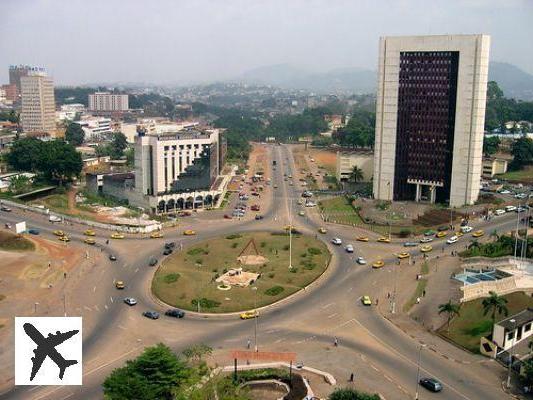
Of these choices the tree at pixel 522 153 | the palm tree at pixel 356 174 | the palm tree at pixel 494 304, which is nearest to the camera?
the palm tree at pixel 494 304

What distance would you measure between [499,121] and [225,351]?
456ft

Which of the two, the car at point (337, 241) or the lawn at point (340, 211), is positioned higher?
the lawn at point (340, 211)

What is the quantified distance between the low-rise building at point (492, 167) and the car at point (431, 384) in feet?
246

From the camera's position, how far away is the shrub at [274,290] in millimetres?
55250

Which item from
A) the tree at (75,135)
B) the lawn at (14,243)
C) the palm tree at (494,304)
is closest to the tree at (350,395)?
the palm tree at (494,304)

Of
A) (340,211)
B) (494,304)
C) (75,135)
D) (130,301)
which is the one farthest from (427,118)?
(75,135)

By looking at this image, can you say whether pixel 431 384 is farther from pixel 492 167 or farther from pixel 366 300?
pixel 492 167

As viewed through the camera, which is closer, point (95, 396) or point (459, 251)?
point (95, 396)

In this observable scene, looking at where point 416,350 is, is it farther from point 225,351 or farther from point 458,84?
point 458,84

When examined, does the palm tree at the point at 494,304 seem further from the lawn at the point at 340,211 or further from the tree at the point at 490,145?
the tree at the point at 490,145

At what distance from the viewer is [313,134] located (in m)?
200

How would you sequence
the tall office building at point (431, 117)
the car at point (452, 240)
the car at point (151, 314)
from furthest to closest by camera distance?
the tall office building at point (431, 117) → the car at point (452, 240) → the car at point (151, 314)

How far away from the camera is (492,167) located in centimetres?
10731

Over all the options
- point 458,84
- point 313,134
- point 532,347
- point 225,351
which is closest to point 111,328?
point 225,351
